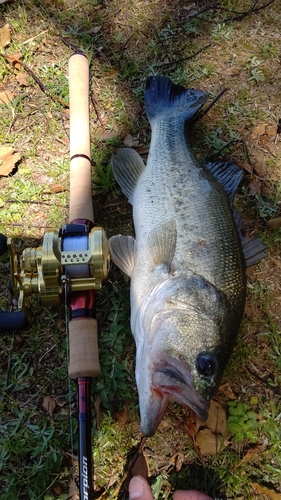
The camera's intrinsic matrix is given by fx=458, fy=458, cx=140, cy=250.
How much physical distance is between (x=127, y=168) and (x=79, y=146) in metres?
0.36

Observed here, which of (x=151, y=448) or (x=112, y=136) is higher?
(x=112, y=136)

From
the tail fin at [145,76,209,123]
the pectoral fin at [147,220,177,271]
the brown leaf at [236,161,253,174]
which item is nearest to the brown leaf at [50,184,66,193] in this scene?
the tail fin at [145,76,209,123]

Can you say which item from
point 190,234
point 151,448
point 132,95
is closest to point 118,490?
point 151,448

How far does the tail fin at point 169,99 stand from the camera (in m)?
3.16

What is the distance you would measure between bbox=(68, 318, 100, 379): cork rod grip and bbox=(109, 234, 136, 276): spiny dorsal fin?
44cm

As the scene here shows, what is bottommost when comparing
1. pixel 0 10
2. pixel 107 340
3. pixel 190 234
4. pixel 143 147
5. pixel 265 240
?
pixel 107 340

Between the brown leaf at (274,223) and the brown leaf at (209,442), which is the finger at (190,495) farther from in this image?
the brown leaf at (274,223)

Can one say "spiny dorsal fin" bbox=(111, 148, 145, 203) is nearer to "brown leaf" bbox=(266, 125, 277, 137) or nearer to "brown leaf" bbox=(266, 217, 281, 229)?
"brown leaf" bbox=(266, 217, 281, 229)

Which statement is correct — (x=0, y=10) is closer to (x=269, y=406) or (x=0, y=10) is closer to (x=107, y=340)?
(x=107, y=340)

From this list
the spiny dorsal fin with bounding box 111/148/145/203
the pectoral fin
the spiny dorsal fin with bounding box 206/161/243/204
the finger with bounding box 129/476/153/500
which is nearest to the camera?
the finger with bounding box 129/476/153/500

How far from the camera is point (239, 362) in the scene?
2.74 metres

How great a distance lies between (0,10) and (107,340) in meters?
3.02

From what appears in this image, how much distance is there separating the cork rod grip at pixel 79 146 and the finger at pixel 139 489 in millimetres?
1424

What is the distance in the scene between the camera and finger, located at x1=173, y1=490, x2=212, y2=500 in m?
2.25
